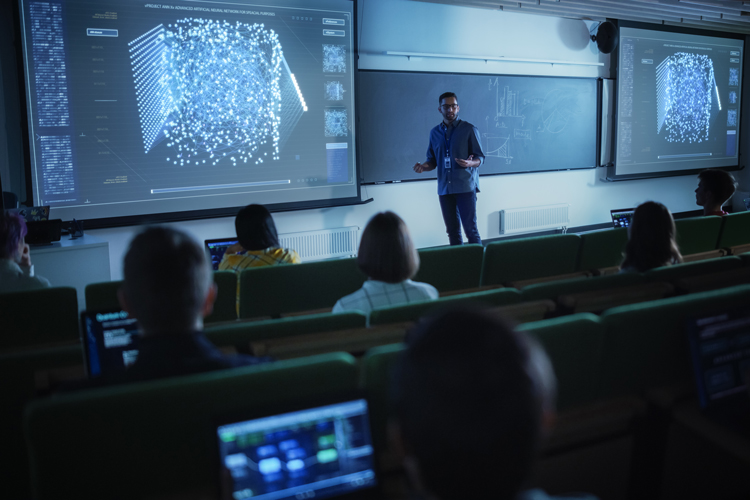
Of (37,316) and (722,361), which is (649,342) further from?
(37,316)

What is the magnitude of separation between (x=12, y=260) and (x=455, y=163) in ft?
12.9

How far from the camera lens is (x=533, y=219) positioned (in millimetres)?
7012

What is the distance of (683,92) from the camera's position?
8008 millimetres

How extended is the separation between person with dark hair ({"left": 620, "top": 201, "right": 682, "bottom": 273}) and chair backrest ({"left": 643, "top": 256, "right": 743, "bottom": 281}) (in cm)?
17

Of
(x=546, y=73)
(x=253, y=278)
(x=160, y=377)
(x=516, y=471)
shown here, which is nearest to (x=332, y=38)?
(x=546, y=73)

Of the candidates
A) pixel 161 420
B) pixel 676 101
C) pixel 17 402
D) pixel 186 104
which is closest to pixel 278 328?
pixel 161 420

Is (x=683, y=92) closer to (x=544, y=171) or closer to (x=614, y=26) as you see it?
(x=614, y=26)

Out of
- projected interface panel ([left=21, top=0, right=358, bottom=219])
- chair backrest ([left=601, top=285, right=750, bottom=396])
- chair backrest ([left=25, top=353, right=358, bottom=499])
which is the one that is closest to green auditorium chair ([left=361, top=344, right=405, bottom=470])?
chair backrest ([left=25, top=353, right=358, bottom=499])

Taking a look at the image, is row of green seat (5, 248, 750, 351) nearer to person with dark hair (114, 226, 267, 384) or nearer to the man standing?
person with dark hair (114, 226, 267, 384)

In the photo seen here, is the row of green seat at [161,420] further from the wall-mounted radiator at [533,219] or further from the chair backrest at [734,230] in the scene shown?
the wall-mounted radiator at [533,219]

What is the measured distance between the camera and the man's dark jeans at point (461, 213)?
567 cm

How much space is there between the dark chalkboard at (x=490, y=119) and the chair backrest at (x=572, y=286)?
12.4 ft

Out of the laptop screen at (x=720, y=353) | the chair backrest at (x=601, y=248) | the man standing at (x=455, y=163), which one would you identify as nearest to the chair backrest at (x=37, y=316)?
the laptop screen at (x=720, y=353)

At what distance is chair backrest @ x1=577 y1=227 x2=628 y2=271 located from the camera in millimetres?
3334
